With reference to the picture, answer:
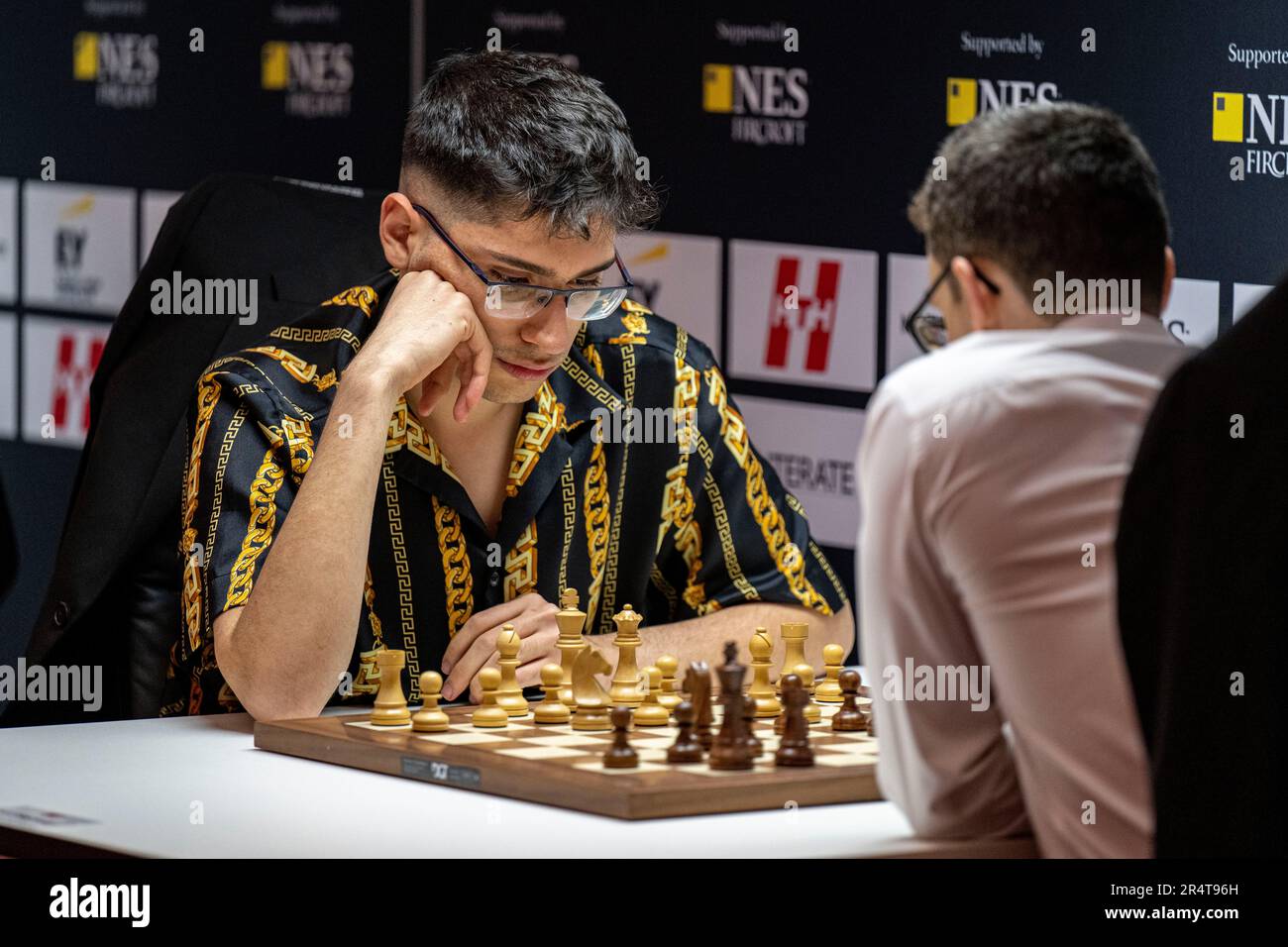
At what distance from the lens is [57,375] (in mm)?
5172

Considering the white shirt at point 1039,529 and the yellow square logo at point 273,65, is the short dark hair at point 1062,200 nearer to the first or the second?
the white shirt at point 1039,529

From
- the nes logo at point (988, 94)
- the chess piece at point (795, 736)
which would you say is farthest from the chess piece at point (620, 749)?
the nes logo at point (988, 94)

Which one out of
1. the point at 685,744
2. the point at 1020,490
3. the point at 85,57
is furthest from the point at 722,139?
the point at 1020,490

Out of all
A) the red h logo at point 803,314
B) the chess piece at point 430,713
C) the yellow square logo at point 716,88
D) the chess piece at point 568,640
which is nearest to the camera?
the chess piece at point 430,713

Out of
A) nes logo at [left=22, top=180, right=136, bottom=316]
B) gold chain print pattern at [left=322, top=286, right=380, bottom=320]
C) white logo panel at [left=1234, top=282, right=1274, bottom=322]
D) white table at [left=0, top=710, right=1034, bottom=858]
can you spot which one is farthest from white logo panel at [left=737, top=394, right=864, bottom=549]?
white table at [left=0, top=710, right=1034, bottom=858]

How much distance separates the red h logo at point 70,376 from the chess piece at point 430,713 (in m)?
3.21

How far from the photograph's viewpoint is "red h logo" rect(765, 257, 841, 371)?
3.98m

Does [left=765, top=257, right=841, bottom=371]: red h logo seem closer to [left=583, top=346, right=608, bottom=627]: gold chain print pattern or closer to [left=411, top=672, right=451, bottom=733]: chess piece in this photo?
[left=583, top=346, right=608, bottom=627]: gold chain print pattern

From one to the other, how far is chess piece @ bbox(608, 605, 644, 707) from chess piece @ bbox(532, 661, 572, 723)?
2.5 inches

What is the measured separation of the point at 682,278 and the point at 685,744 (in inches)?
96.5

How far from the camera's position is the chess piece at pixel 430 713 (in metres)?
2.11
